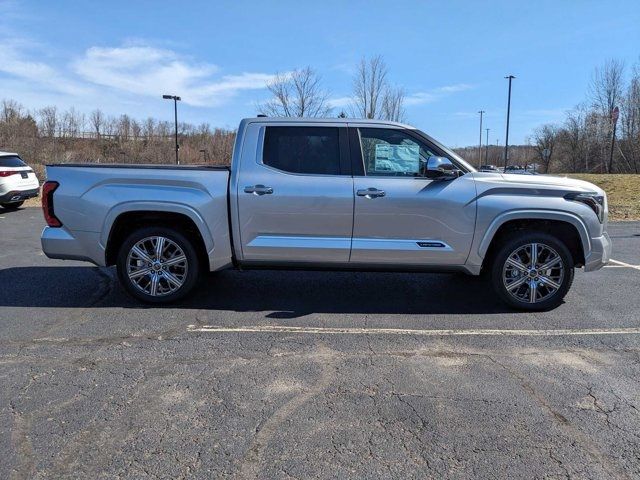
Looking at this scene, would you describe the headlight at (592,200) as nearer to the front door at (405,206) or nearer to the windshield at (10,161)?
the front door at (405,206)

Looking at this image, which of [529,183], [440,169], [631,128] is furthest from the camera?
[631,128]

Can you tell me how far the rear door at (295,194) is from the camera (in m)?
5.21

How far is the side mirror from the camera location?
5.00m

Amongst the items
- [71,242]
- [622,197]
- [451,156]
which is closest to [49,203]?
[71,242]

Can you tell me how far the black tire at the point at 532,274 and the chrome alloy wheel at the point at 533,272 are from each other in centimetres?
1

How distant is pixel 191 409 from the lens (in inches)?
128

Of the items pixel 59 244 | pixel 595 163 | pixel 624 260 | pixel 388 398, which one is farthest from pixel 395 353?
pixel 595 163

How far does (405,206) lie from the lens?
5168 millimetres

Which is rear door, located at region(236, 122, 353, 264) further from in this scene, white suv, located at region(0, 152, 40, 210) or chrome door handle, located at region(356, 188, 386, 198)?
white suv, located at region(0, 152, 40, 210)

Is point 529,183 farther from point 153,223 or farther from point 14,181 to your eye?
point 14,181

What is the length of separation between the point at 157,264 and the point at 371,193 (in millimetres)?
2430

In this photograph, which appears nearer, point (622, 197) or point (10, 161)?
point (10, 161)

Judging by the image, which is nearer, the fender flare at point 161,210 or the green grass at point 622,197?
the fender flare at point 161,210

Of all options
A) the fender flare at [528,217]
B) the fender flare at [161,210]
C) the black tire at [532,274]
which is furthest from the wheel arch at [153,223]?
the black tire at [532,274]
